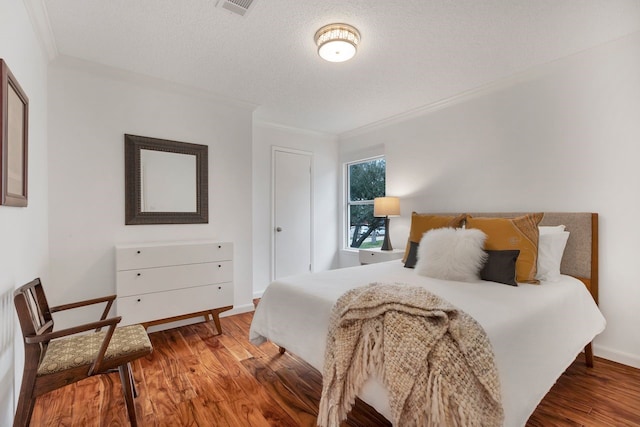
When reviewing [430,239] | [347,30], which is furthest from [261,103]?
[430,239]

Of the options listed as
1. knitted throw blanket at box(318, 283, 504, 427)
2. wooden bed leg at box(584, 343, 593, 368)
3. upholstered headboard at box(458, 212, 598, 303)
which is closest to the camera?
knitted throw blanket at box(318, 283, 504, 427)

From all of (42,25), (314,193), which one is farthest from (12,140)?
(314,193)

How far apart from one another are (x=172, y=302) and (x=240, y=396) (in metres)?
1.14

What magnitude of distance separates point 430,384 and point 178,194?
2.70m

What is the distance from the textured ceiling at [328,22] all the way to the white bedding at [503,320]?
1717 millimetres

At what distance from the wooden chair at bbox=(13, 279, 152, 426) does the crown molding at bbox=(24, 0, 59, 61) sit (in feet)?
5.21

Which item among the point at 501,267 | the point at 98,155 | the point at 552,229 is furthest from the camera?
the point at 98,155

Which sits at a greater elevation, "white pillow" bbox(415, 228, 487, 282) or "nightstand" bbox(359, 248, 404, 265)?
"white pillow" bbox(415, 228, 487, 282)

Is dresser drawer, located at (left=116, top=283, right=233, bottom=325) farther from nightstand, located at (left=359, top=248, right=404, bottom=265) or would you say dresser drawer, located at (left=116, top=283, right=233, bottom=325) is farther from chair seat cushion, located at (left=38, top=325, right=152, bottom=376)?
nightstand, located at (left=359, top=248, right=404, bottom=265)

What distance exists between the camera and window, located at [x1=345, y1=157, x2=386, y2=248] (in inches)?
173

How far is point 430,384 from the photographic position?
1.11m

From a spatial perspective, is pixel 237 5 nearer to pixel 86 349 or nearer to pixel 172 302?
pixel 86 349

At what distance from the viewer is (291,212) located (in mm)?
4277

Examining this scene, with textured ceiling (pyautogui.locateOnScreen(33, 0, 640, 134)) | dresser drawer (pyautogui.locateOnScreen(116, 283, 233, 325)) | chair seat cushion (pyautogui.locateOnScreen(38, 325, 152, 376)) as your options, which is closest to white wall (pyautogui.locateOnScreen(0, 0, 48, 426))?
chair seat cushion (pyautogui.locateOnScreen(38, 325, 152, 376))
